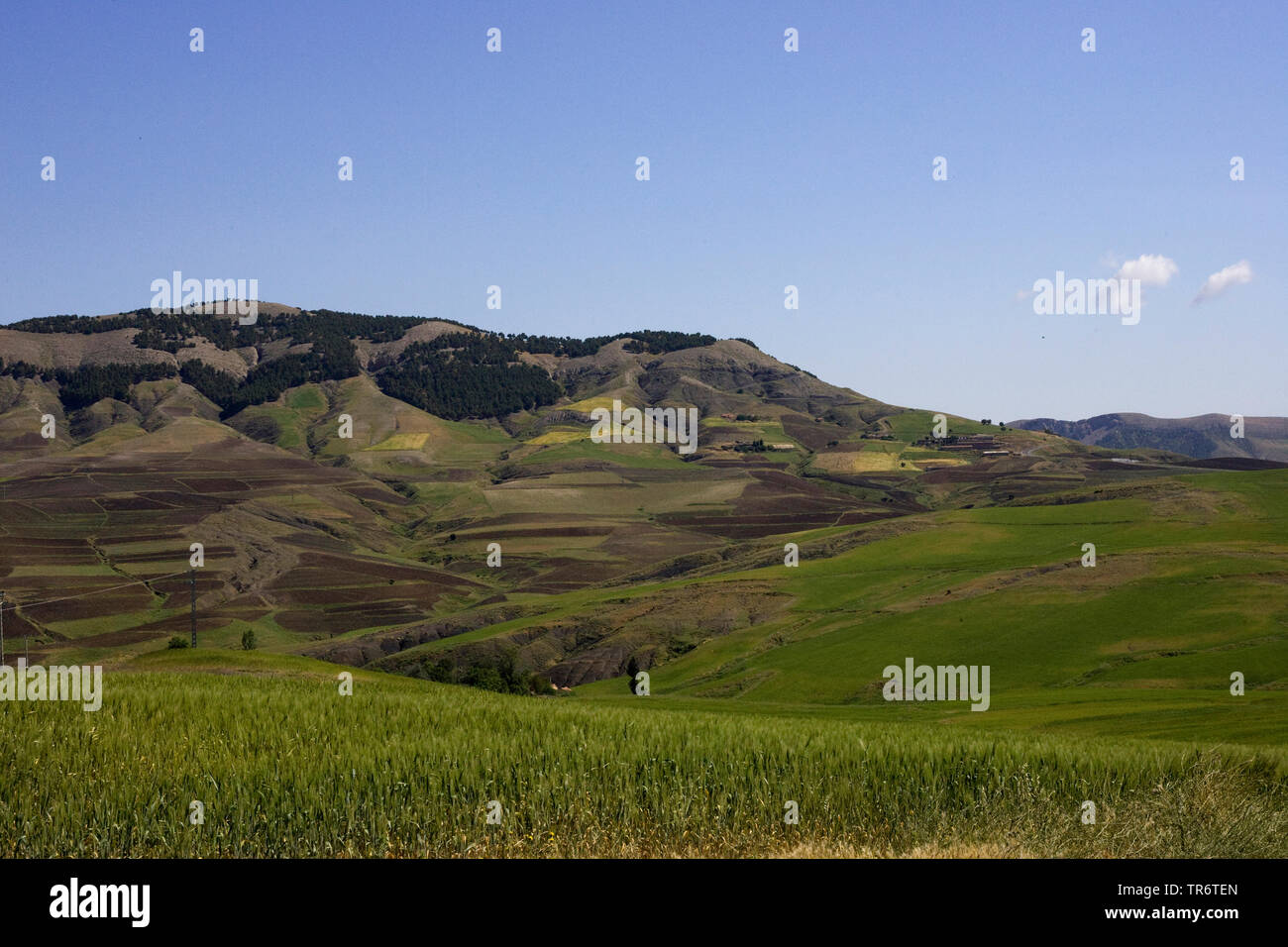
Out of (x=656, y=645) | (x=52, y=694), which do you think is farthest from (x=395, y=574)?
(x=52, y=694)

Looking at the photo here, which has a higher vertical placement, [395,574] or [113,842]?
[113,842]

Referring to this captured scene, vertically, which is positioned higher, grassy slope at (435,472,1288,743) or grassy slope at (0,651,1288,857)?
grassy slope at (0,651,1288,857)

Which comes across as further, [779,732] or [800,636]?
[800,636]

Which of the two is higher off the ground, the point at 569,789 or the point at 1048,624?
the point at 569,789

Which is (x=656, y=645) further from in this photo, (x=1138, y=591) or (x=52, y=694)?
(x=52, y=694)

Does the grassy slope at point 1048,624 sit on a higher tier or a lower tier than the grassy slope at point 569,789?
lower

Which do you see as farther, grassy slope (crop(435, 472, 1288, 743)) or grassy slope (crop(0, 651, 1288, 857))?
grassy slope (crop(435, 472, 1288, 743))

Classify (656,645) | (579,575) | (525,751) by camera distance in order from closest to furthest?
(525,751) < (656,645) < (579,575)

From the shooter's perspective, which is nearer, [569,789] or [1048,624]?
[569,789]

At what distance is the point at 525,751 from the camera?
18.6m

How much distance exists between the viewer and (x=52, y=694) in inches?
896

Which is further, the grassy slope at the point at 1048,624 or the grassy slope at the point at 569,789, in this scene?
the grassy slope at the point at 1048,624
